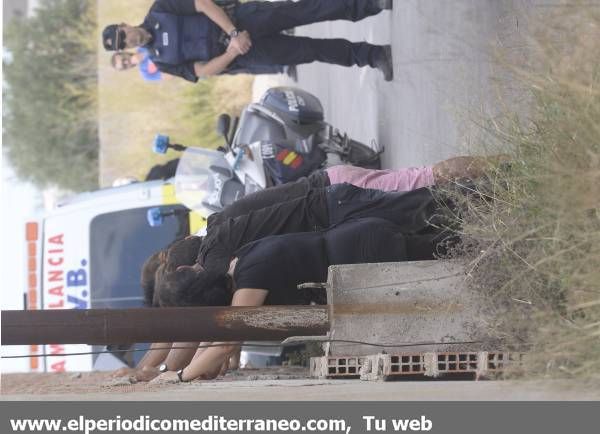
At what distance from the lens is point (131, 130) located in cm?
1994

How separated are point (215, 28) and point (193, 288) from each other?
3660 mm

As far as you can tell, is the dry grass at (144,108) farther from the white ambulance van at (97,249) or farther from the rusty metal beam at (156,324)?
the rusty metal beam at (156,324)

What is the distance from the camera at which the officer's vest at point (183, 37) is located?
27.9 ft

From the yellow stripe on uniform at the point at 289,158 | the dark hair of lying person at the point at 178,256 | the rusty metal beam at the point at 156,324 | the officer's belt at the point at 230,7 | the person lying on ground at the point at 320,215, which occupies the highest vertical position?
the officer's belt at the point at 230,7

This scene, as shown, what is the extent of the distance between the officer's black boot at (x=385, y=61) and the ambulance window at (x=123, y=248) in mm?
2199

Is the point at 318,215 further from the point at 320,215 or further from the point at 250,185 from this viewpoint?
the point at 250,185

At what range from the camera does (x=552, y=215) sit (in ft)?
14.3

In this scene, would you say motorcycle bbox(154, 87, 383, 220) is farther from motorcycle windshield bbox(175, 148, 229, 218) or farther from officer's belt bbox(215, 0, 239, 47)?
officer's belt bbox(215, 0, 239, 47)

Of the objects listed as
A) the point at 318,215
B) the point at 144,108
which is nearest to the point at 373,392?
the point at 318,215

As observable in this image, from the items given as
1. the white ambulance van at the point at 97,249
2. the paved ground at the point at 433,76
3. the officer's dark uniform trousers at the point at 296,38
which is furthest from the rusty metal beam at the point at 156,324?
the white ambulance van at the point at 97,249

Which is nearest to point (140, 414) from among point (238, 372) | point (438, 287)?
point (438, 287)

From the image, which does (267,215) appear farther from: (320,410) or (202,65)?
(202,65)

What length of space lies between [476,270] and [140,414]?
6.00 ft

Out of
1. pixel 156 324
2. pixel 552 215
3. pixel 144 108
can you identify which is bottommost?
pixel 156 324
